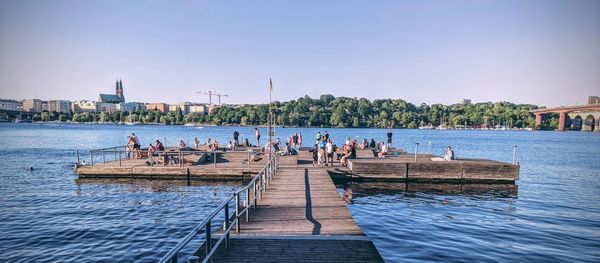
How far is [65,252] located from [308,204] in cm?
872

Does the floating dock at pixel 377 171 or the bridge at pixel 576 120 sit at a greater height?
the bridge at pixel 576 120

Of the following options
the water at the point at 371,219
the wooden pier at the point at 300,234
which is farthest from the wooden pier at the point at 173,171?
the wooden pier at the point at 300,234

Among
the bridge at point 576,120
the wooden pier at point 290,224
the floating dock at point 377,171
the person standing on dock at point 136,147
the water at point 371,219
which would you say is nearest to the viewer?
the wooden pier at point 290,224

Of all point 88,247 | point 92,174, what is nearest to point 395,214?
point 88,247

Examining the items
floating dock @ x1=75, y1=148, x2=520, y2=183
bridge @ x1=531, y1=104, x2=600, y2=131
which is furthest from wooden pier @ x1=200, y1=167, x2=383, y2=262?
bridge @ x1=531, y1=104, x2=600, y2=131


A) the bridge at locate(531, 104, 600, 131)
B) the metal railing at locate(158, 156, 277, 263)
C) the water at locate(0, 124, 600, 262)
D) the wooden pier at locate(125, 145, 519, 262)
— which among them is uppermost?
the bridge at locate(531, 104, 600, 131)

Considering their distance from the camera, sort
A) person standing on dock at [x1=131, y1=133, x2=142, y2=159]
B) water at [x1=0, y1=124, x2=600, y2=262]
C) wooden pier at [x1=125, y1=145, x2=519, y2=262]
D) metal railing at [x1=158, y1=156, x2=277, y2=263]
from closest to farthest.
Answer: metal railing at [x1=158, y1=156, x2=277, y2=263] < wooden pier at [x1=125, y1=145, x2=519, y2=262] < water at [x1=0, y1=124, x2=600, y2=262] < person standing on dock at [x1=131, y1=133, x2=142, y2=159]

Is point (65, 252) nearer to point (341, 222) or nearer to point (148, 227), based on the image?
point (148, 227)

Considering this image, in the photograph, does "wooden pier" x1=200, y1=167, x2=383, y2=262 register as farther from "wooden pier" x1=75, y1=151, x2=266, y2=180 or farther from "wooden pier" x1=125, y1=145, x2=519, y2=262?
"wooden pier" x1=75, y1=151, x2=266, y2=180

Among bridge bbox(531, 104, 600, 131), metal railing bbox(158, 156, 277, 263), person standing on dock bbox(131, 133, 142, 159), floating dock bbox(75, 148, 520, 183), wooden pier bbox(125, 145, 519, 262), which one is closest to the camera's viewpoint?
metal railing bbox(158, 156, 277, 263)

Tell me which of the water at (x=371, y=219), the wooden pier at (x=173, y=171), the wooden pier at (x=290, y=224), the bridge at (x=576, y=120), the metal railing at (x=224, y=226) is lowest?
the water at (x=371, y=219)

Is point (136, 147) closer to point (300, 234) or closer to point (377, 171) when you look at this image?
point (377, 171)

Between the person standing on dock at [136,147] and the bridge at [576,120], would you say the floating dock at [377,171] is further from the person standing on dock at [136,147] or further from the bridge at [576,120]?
the bridge at [576,120]

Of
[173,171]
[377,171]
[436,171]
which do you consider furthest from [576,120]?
[173,171]
